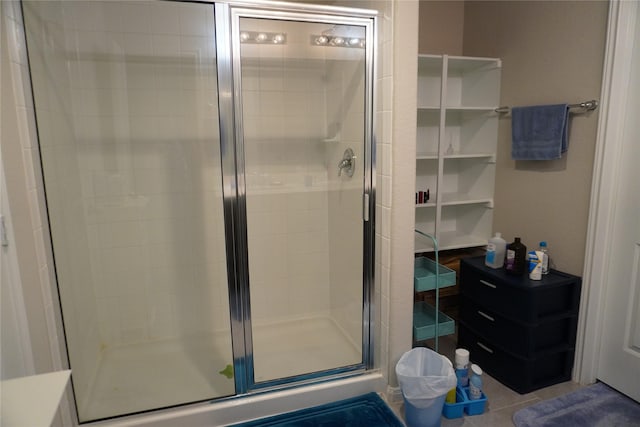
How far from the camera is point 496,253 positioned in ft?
8.09

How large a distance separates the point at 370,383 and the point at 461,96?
2143mm

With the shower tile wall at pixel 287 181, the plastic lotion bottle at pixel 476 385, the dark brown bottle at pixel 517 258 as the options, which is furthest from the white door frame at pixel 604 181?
the shower tile wall at pixel 287 181

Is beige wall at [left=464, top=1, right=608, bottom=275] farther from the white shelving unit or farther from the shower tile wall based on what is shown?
the shower tile wall

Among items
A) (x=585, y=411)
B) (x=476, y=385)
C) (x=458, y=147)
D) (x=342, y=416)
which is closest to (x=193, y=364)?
(x=342, y=416)

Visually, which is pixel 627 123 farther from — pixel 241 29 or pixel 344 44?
pixel 241 29

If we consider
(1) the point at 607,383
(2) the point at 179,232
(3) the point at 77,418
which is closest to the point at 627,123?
(1) the point at 607,383

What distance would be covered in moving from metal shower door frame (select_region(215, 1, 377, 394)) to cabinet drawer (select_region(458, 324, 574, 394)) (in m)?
0.75

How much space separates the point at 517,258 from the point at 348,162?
112cm

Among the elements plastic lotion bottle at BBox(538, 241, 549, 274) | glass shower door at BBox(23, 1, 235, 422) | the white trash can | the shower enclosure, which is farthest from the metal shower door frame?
plastic lotion bottle at BBox(538, 241, 549, 274)

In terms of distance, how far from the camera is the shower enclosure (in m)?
1.95

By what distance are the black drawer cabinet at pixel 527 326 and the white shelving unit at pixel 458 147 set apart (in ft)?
1.80

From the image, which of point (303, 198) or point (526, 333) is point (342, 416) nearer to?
point (526, 333)

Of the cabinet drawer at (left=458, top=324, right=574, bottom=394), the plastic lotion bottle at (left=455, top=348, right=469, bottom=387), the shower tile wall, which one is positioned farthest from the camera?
the shower tile wall

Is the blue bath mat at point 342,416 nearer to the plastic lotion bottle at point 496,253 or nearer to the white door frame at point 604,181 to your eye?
the plastic lotion bottle at point 496,253
